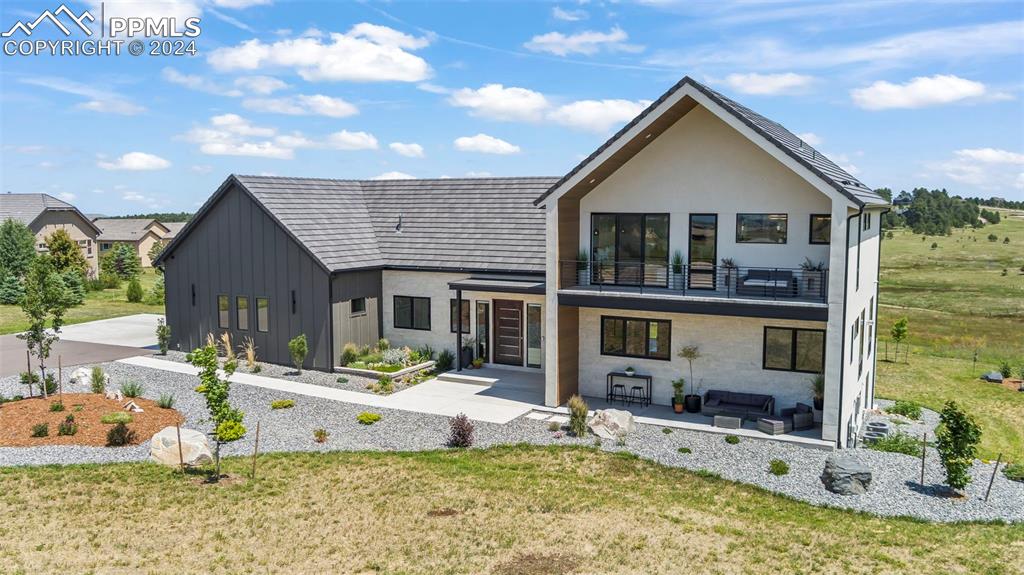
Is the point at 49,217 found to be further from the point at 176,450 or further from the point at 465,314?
the point at 176,450

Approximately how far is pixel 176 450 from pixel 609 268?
11.9m

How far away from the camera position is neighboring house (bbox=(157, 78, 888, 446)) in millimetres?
18094

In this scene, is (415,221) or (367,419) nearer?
(367,419)

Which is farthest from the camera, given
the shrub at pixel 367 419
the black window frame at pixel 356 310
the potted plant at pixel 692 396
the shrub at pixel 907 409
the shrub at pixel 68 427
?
the black window frame at pixel 356 310

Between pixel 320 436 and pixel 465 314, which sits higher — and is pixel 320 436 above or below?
below

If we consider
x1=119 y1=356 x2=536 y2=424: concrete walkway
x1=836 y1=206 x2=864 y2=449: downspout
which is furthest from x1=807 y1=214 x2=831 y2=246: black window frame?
x1=119 y1=356 x2=536 y2=424: concrete walkway

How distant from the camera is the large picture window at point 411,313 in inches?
1016

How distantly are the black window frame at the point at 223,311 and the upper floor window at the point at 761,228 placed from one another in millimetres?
18213

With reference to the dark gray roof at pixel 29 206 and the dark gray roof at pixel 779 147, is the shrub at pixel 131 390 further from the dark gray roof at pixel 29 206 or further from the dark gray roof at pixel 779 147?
the dark gray roof at pixel 29 206

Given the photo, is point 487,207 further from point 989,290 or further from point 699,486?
point 989,290

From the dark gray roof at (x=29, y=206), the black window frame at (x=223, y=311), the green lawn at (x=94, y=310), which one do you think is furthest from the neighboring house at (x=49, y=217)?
the black window frame at (x=223, y=311)

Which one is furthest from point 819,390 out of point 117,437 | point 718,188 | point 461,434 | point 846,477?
point 117,437

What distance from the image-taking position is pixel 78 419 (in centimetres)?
1803

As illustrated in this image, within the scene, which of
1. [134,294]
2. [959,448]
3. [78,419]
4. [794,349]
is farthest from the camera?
[134,294]
